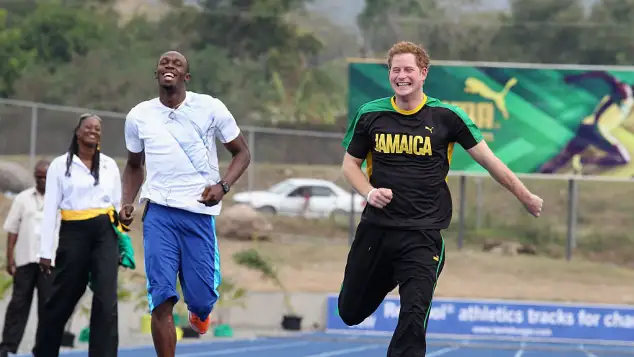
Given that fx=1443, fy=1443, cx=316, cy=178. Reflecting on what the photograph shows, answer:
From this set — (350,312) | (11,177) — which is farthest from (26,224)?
(11,177)

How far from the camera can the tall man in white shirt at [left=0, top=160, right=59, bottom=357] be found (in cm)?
1385

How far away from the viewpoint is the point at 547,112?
87.6 ft

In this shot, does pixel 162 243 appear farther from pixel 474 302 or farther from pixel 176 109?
pixel 474 302

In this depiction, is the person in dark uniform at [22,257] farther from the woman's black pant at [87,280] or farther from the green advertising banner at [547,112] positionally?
the green advertising banner at [547,112]

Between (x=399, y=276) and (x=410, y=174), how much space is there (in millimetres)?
605

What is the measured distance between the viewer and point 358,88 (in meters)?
26.3

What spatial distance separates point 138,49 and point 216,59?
3.13 m

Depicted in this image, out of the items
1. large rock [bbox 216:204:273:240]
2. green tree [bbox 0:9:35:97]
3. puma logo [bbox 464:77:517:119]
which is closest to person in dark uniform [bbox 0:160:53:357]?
puma logo [bbox 464:77:517:119]

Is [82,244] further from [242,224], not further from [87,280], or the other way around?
[242,224]

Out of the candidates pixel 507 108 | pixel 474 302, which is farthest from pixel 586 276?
pixel 474 302

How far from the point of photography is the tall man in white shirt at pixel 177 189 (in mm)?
8875

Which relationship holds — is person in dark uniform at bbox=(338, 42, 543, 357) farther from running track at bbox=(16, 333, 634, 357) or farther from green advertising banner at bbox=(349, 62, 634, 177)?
green advertising banner at bbox=(349, 62, 634, 177)

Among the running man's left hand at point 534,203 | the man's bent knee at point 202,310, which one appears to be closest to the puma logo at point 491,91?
the man's bent knee at point 202,310

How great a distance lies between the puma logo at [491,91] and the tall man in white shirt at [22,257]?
44.9ft
